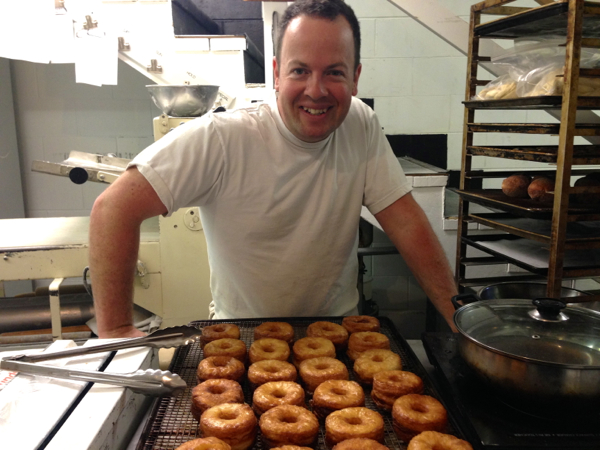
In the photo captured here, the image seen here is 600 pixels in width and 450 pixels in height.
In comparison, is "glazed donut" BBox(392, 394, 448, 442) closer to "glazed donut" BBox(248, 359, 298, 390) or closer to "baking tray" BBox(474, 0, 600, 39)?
"glazed donut" BBox(248, 359, 298, 390)

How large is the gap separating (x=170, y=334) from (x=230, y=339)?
18 centimetres

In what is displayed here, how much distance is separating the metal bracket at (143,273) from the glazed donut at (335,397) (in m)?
1.87

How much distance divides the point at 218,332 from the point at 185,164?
19.8 inches

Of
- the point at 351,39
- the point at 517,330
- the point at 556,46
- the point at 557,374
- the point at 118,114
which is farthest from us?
the point at 118,114

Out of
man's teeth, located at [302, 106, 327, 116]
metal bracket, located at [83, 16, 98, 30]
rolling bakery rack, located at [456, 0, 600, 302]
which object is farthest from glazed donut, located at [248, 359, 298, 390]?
metal bracket, located at [83, 16, 98, 30]

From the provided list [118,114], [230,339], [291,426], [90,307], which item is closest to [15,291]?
[118,114]

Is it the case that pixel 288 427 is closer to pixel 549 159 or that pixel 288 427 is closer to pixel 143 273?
pixel 549 159

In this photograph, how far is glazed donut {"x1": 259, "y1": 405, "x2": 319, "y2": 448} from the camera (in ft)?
2.74

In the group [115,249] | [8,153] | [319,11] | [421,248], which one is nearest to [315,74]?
[319,11]

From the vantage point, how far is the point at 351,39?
58.3 inches

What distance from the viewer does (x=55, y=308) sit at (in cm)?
240

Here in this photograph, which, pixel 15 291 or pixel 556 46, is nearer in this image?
pixel 556 46

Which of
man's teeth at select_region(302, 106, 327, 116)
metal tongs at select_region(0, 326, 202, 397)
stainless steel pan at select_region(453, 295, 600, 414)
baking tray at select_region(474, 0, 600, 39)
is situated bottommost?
metal tongs at select_region(0, 326, 202, 397)

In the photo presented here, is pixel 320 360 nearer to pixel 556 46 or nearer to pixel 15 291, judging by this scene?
pixel 556 46
